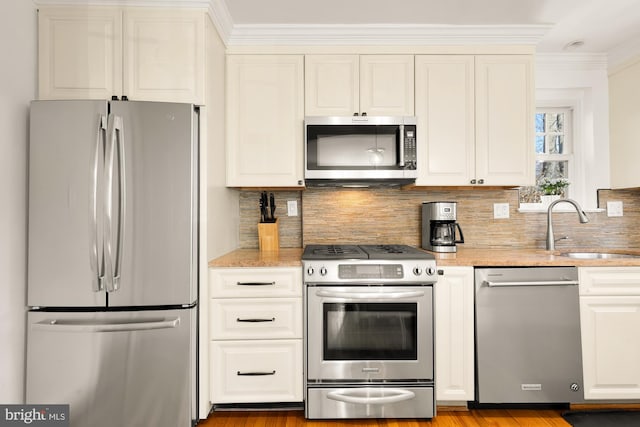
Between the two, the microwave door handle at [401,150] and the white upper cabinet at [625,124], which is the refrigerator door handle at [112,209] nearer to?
the microwave door handle at [401,150]

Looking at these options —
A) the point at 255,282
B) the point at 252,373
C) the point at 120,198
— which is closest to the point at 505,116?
the point at 255,282

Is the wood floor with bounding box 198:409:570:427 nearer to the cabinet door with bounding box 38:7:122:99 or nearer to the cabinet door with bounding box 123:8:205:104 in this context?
the cabinet door with bounding box 123:8:205:104

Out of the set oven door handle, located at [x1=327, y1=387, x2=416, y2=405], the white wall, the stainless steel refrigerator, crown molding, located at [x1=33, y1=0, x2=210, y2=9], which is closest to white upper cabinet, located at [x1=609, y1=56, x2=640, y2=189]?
oven door handle, located at [x1=327, y1=387, x2=416, y2=405]

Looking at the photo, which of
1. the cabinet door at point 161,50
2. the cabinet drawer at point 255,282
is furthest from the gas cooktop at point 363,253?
the cabinet door at point 161,50

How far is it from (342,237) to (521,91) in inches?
63.5

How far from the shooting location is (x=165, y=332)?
191 centimetres

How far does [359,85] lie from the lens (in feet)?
8.17

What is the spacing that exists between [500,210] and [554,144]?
77 cm

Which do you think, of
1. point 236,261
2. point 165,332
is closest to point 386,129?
point 236,261

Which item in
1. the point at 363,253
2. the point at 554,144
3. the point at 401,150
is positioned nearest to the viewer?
the point at 363,253

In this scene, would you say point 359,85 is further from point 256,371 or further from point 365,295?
point 256,371

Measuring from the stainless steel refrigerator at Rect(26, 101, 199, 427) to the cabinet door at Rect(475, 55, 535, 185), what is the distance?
6.35ft

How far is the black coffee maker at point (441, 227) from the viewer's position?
2.50 metres

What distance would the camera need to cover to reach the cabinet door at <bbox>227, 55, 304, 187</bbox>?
97.6 inches
